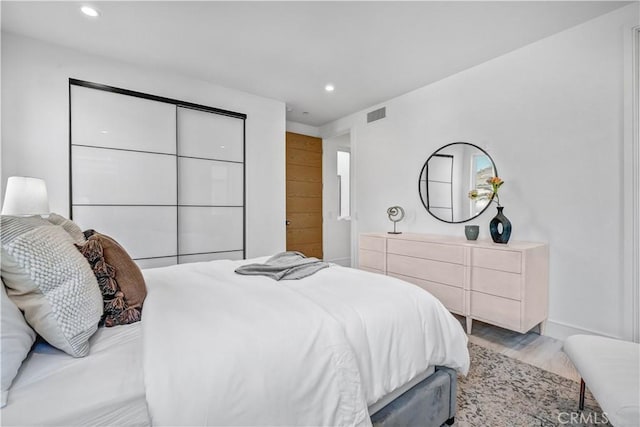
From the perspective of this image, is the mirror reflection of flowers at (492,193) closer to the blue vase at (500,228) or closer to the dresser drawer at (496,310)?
the blue vase at (500,228)

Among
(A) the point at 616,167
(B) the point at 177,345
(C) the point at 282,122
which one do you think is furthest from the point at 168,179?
(A) the point at 616,167

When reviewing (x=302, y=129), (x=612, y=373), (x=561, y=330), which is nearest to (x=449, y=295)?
(x=561, y=330)

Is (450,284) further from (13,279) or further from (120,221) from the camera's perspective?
(120,221)

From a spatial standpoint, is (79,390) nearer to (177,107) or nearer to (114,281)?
(114,281)

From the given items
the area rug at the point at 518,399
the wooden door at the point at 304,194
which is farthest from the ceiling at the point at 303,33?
the area rug at the point at 518,399

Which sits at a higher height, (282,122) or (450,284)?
(282,122)

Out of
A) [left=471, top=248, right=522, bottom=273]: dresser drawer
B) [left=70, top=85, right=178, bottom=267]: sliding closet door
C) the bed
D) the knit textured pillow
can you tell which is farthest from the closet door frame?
[left=471, top=248, right=522, bottom=273]: dresser drawer

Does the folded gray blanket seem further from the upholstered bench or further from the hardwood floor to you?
the hardwood floor

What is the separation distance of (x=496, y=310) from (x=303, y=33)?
285 cm

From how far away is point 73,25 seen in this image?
235 cm

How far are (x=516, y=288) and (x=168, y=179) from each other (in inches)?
138

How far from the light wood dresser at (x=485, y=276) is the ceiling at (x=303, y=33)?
1.83 m

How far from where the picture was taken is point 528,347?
2.32 metres

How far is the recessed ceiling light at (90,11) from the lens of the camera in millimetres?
2154
